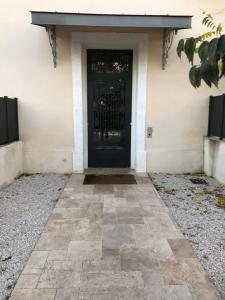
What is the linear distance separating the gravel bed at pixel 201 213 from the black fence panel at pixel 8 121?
3.03 meters

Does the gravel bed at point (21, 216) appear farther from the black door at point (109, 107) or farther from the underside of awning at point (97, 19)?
the underside of awning at point (97, 19)

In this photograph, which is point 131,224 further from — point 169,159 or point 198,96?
point 198,96

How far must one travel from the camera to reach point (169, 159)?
5680 millimetres

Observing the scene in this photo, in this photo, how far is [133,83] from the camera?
224 inches

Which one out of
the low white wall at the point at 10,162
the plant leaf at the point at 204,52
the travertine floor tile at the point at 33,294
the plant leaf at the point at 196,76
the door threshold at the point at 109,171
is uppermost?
the plant leaf at the point at 204,52

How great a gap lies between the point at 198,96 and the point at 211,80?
4412 millimetres

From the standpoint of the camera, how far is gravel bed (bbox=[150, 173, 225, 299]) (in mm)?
2484

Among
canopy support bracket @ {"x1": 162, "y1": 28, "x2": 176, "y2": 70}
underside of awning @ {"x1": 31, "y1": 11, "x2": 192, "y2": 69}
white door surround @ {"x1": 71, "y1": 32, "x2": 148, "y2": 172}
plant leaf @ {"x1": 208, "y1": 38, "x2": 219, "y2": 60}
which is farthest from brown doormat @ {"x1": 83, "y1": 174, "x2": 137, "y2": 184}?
plant leaf @ {"x1": 208, "y1": 38, "x2": 219, "y2": 60}

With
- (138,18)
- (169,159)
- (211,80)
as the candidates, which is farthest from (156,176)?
(211,80)

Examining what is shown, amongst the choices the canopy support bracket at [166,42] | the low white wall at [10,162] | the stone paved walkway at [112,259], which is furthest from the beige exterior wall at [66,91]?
the stone paved walkway at [112,259]

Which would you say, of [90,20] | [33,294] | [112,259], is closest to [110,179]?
[112,259]

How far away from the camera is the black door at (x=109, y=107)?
5.65m

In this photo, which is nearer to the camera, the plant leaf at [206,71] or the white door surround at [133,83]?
the plant leaf at [206,71]

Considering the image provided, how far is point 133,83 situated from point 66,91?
151 cm
